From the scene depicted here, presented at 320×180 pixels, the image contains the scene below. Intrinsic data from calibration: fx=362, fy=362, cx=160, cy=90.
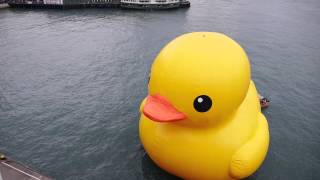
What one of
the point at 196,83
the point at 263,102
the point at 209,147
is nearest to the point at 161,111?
the point at 196,83

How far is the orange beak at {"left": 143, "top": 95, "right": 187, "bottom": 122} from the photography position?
1656 cm

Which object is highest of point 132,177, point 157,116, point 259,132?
point 157,116

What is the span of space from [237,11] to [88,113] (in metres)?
51.4

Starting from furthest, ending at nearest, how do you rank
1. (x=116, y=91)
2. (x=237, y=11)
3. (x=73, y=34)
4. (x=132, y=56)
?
1. (x=237, y=11)
2. (x=73, y=34)
3. (x=132, y=56)
4. (x=116, y=91)

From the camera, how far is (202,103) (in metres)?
17.0

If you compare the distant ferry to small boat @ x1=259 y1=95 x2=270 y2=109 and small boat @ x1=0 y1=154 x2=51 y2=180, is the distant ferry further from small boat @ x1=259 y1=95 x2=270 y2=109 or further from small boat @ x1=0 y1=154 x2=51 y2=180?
small boat @ x1=0 y1=154 x2=51 y2=180

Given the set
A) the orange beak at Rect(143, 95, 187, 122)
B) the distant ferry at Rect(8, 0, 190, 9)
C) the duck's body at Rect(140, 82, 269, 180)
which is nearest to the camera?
the orange beak at Rect(143, 95, 187, 122)

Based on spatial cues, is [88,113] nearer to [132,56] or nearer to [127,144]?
[127,144]

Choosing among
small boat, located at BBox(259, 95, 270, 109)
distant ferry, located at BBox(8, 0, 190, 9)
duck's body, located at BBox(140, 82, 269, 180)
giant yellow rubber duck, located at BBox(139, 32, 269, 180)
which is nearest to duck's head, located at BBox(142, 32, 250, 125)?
giant yellow rubber duck, located at BBox(139, 32, 269, 180)

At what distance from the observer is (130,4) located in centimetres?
7444

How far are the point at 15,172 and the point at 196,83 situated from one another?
1351 centimetres

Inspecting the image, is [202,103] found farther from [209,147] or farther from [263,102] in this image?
[263,102]

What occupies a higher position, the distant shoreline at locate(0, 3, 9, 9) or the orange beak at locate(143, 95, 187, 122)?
the orange beak at locate(143, 95, 187, 122)

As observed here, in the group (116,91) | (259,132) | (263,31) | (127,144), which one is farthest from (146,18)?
(259,132)
